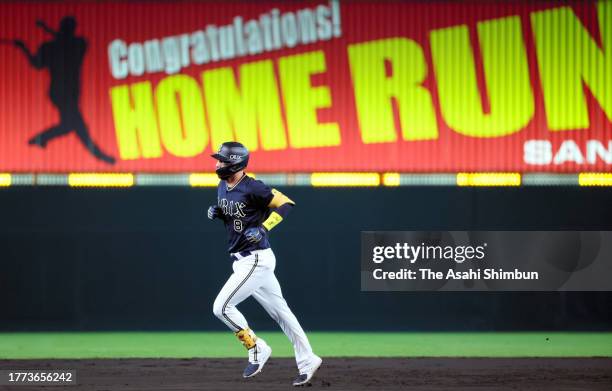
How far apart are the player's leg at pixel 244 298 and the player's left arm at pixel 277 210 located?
1.17 feet

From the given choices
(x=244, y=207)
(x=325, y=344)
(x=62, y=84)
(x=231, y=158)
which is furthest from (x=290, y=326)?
(x=62, y=84)

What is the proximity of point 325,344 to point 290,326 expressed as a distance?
164 inches

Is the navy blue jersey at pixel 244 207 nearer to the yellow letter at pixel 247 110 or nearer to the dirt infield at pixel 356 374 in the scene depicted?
the dirt infield at pixel 356 374

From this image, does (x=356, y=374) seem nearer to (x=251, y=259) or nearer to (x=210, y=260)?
(x=251, y=259)

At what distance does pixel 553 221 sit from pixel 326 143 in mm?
3395

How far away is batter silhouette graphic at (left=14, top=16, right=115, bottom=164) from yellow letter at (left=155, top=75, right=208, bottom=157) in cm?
89

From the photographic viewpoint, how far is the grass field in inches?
533

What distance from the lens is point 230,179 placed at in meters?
10.9

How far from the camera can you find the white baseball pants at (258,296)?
1055 centimetres

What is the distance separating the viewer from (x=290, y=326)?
10641mm

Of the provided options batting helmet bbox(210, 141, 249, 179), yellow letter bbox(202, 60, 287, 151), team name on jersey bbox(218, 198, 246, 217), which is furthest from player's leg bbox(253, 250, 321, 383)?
yellow letter bbox(202, 60, 287, 151)

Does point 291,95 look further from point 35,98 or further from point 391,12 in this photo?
point 35,98

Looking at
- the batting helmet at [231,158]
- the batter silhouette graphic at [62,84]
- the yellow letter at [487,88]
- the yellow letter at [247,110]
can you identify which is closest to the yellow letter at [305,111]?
the yellow letter at [247,110]

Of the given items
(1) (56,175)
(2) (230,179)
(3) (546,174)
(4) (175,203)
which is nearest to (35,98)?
(1) (56,175)
